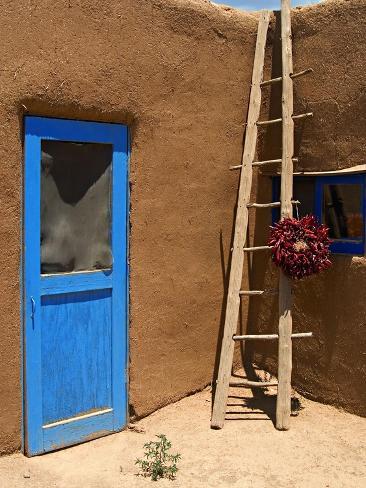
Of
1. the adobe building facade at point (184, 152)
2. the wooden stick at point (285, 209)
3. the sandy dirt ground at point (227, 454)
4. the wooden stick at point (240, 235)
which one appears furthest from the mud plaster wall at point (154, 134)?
the wooden stick at point (285, 209)

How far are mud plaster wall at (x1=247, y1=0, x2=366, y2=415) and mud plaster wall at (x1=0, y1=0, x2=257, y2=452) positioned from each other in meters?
0.51

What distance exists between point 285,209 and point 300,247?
35 centimetres

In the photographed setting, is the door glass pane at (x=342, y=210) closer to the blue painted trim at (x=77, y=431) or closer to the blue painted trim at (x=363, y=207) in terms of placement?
the blue painted trim at (x=363, y=207)

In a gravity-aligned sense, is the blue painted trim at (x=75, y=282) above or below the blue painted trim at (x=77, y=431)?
above

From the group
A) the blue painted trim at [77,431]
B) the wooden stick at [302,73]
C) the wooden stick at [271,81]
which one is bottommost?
the blue painted trim at [77,431]

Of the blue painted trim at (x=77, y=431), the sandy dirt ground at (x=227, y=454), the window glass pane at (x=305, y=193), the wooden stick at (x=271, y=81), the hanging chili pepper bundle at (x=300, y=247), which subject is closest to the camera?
the sandy dirt ground at (x=227, y=454)

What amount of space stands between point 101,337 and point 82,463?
0.86 m

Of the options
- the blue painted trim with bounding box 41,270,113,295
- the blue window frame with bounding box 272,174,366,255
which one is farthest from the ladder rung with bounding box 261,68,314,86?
the blue painted trim with bounding box 41,270,113,295

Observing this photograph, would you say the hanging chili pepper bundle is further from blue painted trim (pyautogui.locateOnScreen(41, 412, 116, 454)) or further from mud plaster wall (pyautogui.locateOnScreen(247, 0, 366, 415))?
blue painted trim (pyautogui.locateOnScreen(41, 412, 116, 454))

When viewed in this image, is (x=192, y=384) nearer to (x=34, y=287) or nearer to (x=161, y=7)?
(x=34, y=287)

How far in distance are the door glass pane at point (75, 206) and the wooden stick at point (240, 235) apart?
105cm

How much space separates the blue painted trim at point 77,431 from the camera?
13.6 feet

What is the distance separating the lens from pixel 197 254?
16.3 feet

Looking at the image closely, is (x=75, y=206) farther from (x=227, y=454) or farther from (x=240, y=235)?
(x=227, y=454)
